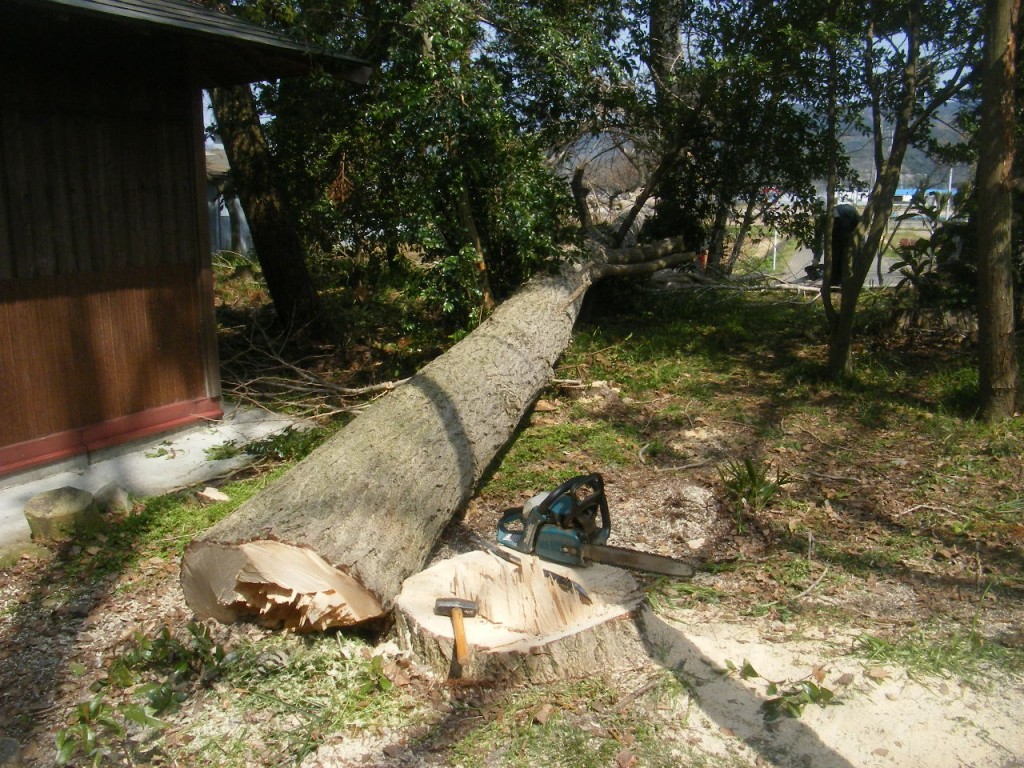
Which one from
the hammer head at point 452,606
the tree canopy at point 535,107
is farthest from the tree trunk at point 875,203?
the hammer head at point 452,606

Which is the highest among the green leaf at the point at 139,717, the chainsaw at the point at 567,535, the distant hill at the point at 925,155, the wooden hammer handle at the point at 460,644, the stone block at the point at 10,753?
the distant hill at the point at 925,155

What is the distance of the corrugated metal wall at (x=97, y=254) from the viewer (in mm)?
5637

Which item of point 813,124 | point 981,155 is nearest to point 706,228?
point 813,124

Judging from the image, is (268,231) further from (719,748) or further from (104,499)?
(719,748)

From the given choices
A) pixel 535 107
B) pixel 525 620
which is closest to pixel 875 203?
pixel 535 107

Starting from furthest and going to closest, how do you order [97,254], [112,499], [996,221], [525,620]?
[996,221] < [97,254] < [112,499] < [525,620]

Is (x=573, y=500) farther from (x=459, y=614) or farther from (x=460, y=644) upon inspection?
(x=460, y=644)

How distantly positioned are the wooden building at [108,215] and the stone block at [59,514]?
0.83 m

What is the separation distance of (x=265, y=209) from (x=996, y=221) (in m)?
6.62

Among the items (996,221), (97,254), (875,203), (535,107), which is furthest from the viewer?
(535,107)

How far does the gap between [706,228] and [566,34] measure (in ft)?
13.2

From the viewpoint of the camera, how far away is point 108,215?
6.20 m

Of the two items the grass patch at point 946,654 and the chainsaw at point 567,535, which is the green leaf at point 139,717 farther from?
the grass patch at point 946,654

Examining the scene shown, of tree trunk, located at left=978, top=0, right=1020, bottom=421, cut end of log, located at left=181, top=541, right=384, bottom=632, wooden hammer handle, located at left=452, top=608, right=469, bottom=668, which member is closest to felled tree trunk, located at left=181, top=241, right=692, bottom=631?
cut end of log, located at left=181, top=541, right=384, bottom=632
